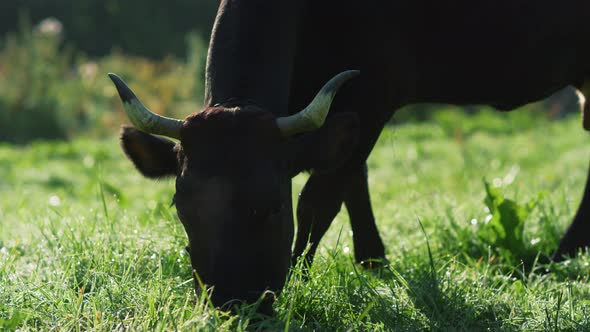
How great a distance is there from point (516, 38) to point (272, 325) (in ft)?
7.63

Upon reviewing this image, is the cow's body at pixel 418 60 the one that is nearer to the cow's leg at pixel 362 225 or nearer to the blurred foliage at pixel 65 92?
the cow's leg at pixel 362 225

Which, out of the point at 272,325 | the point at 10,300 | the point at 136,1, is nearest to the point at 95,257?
Result: the point at 10,300

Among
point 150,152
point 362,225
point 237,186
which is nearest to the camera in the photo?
point 237,186

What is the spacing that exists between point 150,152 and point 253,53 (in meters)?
0.64

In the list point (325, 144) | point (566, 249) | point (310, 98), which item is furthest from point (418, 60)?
point (566, 249)

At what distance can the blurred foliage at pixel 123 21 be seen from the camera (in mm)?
19312

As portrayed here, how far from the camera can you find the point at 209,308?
2887 mm

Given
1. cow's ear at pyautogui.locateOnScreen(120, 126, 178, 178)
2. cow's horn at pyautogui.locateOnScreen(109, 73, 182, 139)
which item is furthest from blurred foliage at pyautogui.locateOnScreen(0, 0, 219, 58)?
cow's horn at pyautogui.locateOnScreen(109, 73, 182, 139)

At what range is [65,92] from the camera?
12.4 m

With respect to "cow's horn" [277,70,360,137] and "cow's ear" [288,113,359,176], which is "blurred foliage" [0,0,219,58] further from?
"cow's horn" [277,70,360,137]

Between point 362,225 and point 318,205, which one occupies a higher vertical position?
point 318,205

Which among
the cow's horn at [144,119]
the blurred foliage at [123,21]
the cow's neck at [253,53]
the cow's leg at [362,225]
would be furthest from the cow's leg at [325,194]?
the blurred foliage at [123,21]

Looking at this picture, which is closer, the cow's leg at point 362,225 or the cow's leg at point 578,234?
the cow's leg at point 362,225

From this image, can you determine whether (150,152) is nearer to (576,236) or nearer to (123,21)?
(576,236)
